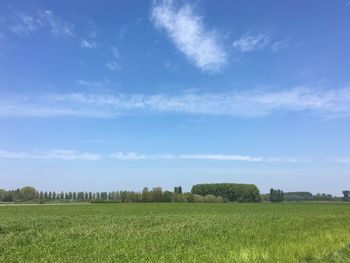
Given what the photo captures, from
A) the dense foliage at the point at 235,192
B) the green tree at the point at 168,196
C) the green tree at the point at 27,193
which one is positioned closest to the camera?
the green tree at the point at 168,196

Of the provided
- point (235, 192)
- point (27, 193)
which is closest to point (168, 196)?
point (235, 192)

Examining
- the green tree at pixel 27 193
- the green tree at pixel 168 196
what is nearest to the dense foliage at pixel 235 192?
the green tree at pixel 168 196

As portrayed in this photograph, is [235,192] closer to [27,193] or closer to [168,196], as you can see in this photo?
[168,196]

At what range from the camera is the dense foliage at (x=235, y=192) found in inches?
7057

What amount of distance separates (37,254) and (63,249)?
4.33 ft

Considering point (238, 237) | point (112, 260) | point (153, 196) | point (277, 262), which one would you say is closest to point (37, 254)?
point (112, 260)

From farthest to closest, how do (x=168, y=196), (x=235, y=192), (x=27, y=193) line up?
(x=27, y=193) → (x=235, y=192) → (x=168, y=196)

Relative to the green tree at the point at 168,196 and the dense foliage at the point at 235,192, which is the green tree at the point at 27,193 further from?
the dense foliage at the point at 235,192

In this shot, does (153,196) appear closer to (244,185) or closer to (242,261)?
(244,185)

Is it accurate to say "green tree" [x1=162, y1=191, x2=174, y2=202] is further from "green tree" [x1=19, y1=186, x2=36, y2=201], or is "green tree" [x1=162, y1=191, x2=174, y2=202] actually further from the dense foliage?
"green tree" [x1=19, y1=186, x2=36, y2=201]

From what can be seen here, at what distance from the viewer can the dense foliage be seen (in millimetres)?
179250

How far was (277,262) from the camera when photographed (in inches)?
526

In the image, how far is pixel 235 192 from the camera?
7082 inches

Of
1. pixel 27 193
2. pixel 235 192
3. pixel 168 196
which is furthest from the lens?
pixel 27 193
